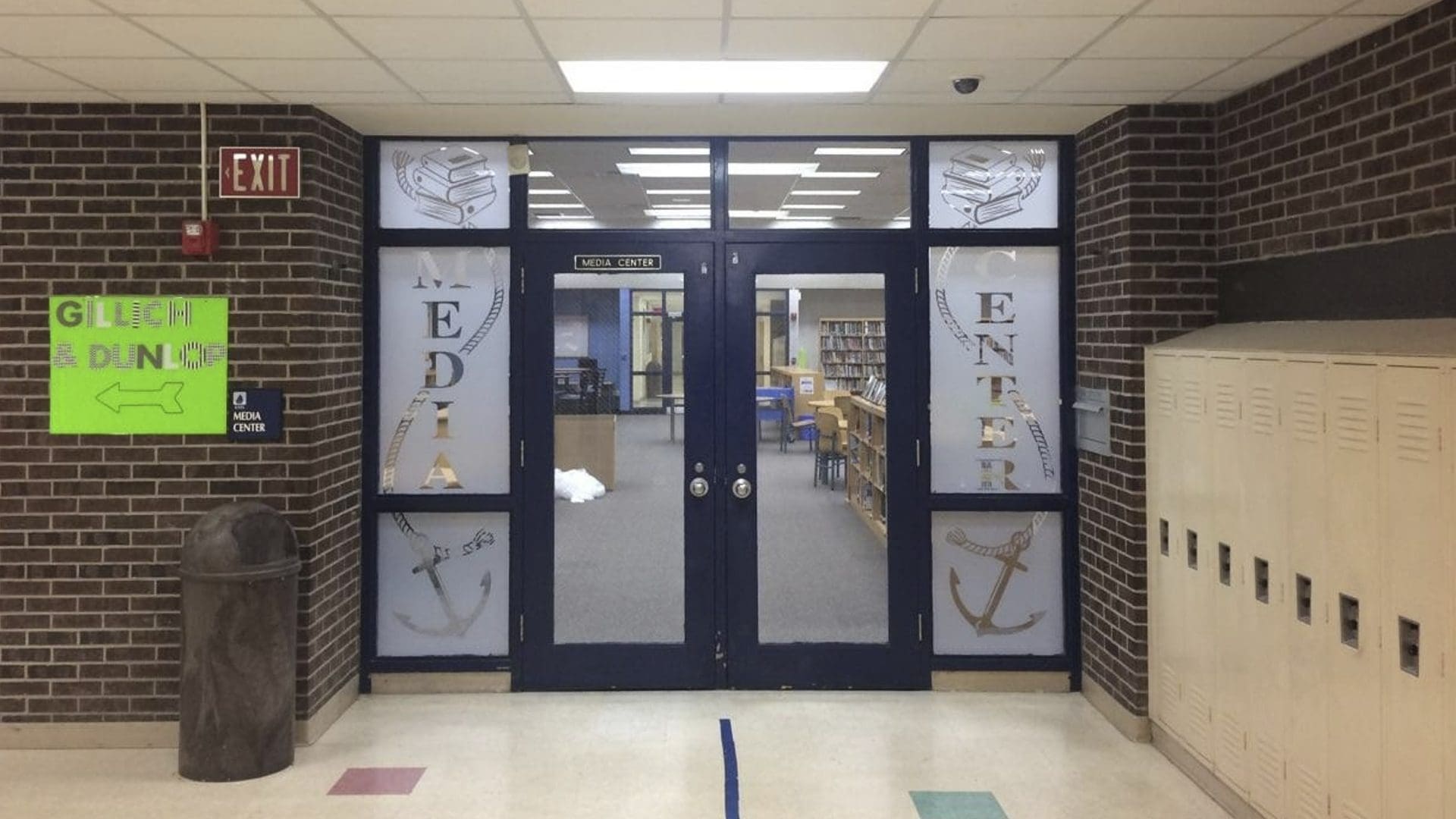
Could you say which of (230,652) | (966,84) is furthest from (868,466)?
(230,652)

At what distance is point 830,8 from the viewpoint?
11.1 ft

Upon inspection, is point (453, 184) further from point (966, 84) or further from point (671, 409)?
point (966, 84)

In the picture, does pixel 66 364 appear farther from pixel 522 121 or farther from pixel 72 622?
pixel 522 121

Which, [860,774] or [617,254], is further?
[617,254]

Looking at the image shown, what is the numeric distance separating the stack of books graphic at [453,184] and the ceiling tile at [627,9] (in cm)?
197

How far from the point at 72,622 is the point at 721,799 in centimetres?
288

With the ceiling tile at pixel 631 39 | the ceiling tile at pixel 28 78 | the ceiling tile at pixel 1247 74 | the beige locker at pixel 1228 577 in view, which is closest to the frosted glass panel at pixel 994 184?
the ceiling tile at pixel 1247 74

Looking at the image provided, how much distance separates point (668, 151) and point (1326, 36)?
9.63ft

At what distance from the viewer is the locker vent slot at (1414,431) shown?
2820mm

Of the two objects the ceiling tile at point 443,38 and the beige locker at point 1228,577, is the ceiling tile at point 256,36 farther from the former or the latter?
the beige locker at point 1228,577

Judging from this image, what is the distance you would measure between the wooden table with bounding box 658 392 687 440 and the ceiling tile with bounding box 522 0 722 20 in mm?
2227

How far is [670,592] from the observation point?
537cm

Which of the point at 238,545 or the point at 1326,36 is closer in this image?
the point at 1326,36

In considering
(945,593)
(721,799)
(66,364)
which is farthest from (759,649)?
(66,364)
